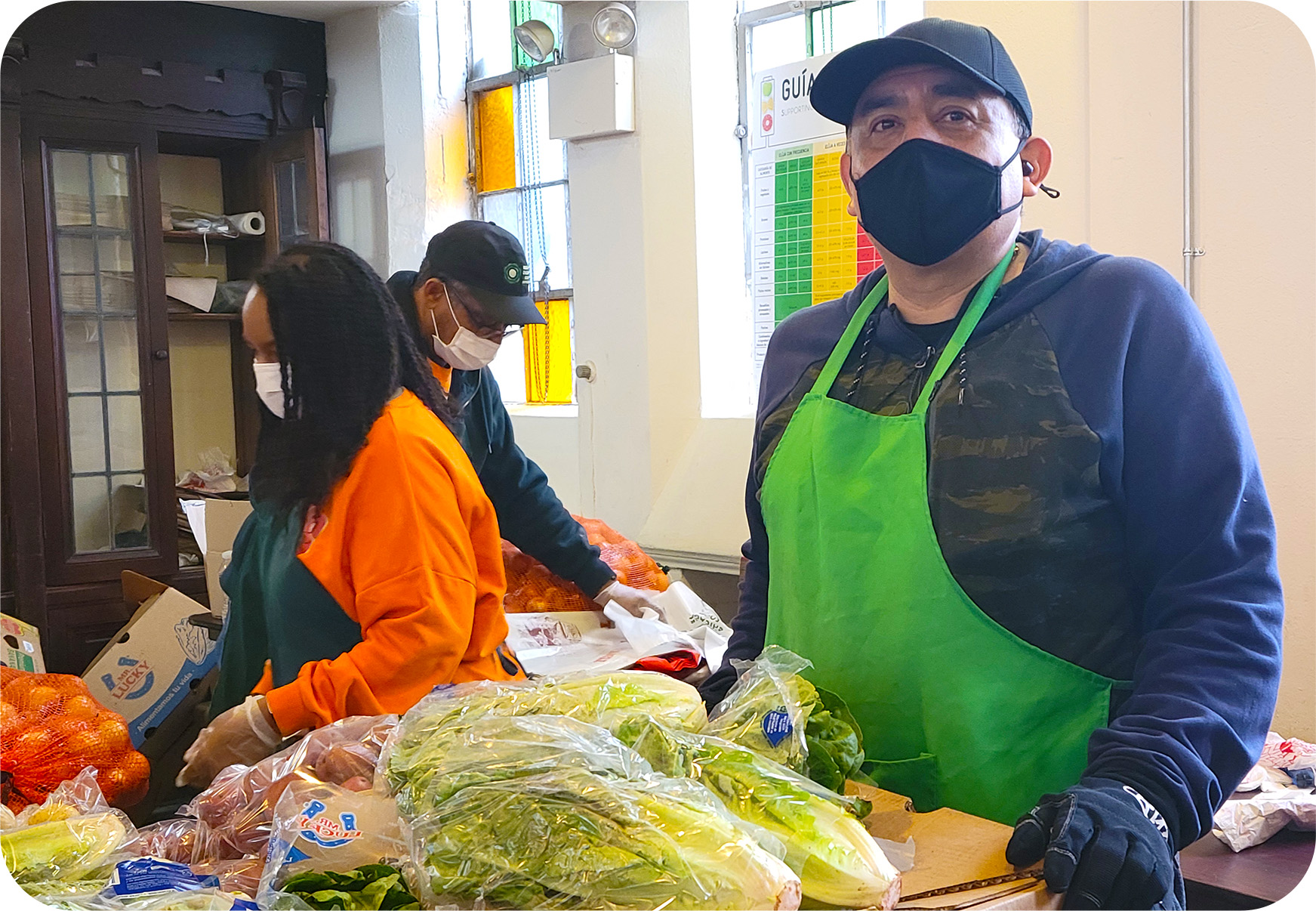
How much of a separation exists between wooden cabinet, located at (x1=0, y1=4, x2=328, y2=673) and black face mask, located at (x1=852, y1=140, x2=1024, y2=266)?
10.4 ft

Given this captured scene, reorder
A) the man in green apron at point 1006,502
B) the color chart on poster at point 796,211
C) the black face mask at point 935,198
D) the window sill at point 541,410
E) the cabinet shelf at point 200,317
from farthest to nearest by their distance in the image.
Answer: the cabinet shelf at point 200,317 → the window sill at point 541,410 → the color chart on poster at point 796,211 → the black face mask at point 935,198 → the man in green apron at point 1006,502

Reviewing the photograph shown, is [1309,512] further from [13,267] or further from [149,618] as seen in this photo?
[13,267]

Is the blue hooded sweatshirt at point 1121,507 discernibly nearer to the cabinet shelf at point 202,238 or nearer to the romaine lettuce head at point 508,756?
the romaine lettuce head at point 508,756

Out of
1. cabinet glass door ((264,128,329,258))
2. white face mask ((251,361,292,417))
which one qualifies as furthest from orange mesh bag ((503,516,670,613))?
cabinet glass door ((264,128,329,258))

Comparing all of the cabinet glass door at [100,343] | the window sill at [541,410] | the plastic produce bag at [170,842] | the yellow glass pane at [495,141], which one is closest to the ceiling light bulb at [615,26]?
the yellow glass pane at [495,141]

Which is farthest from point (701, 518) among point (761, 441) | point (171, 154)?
point (171, 154)

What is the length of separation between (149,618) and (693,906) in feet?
7.41

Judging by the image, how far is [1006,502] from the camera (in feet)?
3.65

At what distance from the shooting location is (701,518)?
10.6 ft

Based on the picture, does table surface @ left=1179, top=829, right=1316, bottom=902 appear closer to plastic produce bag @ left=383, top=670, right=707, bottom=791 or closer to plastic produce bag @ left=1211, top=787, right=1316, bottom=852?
plastic produce bag @ left=1211, top=787, right=1316, bottom=852

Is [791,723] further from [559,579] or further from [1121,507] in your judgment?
[559,579]

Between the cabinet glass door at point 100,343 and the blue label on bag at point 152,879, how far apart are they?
12.0ft

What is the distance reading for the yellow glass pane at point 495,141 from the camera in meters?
3.87

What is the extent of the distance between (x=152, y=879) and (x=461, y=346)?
1507 mm
